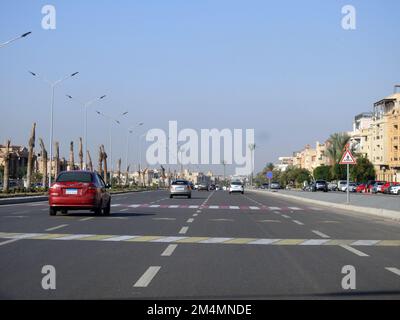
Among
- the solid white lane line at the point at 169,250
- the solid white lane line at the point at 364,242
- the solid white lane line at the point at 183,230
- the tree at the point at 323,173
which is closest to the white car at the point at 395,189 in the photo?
the solid white lane line at the point at 183,230

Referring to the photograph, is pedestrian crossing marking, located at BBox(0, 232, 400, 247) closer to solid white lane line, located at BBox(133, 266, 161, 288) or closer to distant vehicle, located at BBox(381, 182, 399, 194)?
solid white lane line, located at BBox(133, 266, 161, 288)

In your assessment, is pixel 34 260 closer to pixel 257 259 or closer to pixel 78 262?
pixel 78 262

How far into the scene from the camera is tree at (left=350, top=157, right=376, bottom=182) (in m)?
113

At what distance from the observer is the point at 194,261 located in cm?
1166

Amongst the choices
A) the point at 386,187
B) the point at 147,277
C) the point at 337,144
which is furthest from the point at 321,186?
the point at 147,277

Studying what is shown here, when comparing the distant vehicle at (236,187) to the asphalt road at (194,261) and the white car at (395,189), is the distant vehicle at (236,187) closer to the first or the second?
the white car at (395,189)

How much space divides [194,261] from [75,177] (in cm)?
1290

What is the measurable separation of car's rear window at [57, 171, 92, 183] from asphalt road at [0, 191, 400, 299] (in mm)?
3985

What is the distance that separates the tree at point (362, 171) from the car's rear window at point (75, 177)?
94885 mm

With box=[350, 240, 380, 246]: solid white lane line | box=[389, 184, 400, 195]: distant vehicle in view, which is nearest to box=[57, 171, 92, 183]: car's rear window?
box=[350, 240, 380, 246]: solid white lane line

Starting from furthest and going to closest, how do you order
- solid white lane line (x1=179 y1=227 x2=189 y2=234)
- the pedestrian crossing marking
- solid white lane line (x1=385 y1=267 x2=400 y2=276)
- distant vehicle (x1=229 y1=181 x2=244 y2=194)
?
distant vehicle (x1=229 y1=181 x2=244 y2=194), solid white lane line (x1=179 y1=227 x2=189 y2=234), the pedestrian crossing marking, solid white lane line (x1=385 y1=267 x2=400 y2=276)

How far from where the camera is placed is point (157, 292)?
8.55 meters

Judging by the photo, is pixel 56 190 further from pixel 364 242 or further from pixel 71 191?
pixel 364 242

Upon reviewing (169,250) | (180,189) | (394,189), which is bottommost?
(169,250)
